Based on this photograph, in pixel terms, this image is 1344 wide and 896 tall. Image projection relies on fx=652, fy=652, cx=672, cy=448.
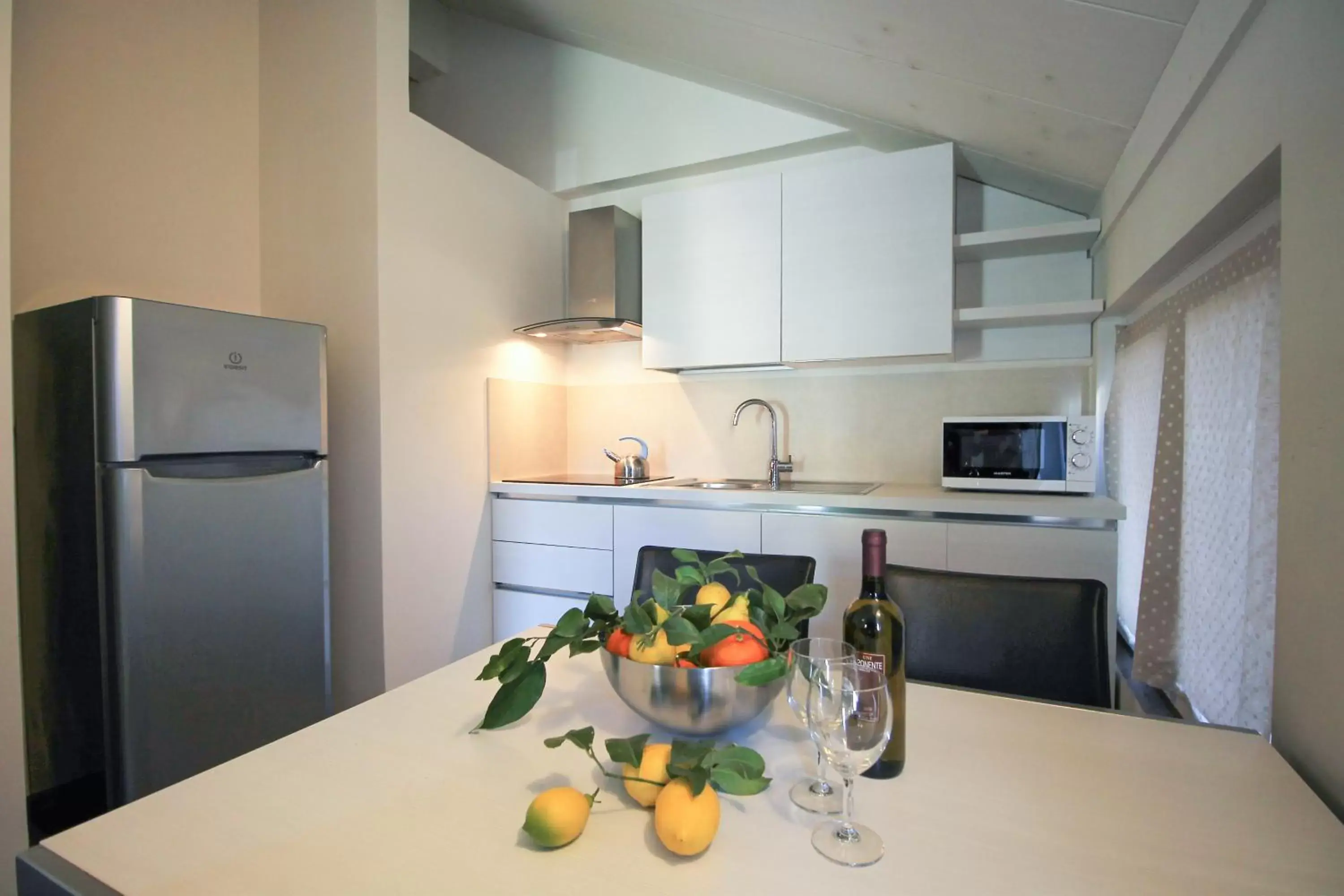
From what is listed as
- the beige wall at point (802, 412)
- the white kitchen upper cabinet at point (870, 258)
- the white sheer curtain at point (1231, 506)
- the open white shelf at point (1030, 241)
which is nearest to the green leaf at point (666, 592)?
→ the white sheer curtain at point (1231, 506)

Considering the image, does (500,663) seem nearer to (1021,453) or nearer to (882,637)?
(882,637)

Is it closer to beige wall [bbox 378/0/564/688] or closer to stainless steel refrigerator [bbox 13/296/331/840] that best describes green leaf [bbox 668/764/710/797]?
stainless steel refrigerator [bbox 13/296/331/840]

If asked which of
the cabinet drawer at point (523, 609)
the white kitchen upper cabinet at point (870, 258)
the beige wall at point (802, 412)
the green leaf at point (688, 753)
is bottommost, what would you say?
the cabinet drawer at point (523, 609)

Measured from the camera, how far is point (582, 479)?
3166 millimetres

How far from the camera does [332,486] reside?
7.82 ft

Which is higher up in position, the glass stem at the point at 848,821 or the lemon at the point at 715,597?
the lemon at the point at 715,597

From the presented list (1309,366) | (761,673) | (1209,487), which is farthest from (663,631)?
(1209,487)

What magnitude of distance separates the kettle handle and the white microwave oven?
4.51 feet

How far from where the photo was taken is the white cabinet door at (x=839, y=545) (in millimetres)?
2143

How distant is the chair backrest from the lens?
1.13m

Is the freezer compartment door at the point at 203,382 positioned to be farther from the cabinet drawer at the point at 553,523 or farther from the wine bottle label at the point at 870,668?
the wine bottle label at the point at 870,668

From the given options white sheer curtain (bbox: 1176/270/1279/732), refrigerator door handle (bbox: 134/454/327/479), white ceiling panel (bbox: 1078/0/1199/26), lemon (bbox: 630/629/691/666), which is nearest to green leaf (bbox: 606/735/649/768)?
lemon (bbox: 630/629/691/666)

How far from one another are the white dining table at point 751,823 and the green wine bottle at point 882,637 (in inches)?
1.1

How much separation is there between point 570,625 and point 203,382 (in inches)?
62.6
